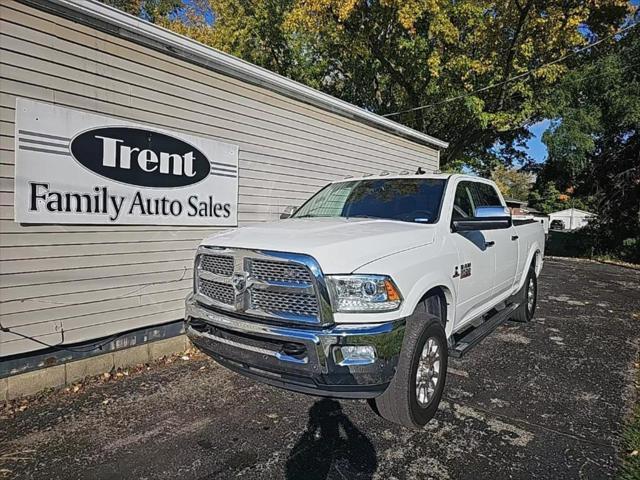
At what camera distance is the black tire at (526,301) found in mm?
5895

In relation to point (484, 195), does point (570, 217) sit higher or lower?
higher

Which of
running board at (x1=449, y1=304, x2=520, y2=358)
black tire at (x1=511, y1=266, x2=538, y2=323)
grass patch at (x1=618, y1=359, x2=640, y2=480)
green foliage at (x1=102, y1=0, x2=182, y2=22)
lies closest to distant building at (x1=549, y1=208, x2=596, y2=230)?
green foliage at (x1=102, y1=0, x2=182, y2=22)

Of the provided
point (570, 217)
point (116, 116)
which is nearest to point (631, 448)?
point (116, 116)

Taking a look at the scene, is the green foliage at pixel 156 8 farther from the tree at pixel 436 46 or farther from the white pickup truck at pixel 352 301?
the white pickup truck at pixel 352 301

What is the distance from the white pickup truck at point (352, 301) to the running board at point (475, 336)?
0.08 feet

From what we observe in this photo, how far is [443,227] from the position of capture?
3.63 metres

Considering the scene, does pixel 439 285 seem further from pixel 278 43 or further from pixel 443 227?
pixel 278 43

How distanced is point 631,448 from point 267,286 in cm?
275

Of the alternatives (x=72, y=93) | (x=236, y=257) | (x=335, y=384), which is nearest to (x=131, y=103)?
(x=72, y=93)

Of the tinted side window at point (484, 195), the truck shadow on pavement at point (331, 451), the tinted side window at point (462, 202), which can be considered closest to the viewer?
the truck shadow on pavement at point (331, 451)

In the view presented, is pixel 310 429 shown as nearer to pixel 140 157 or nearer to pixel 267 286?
pixel 267 286

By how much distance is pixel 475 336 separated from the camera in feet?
13.3

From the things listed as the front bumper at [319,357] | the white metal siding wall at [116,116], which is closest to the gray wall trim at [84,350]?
the white metal siding wall at [116,116]

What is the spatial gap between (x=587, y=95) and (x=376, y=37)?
25.9ft
